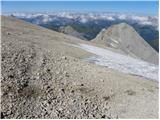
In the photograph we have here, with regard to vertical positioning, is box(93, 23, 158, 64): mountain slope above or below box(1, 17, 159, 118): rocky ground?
below

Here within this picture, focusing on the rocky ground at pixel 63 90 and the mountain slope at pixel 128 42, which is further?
the mountain slope at pixel 128 42

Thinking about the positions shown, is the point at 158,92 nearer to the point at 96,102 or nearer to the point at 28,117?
the point at 96,102

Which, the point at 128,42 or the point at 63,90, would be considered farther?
the point at 128,42

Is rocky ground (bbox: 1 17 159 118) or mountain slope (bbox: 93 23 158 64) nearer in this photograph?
rocky ground (bbox: 1 17 159 118)

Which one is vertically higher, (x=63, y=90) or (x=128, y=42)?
(x=63, y=90)

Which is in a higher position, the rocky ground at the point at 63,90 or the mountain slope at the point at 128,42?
the rocky ground at the point at 63,90
